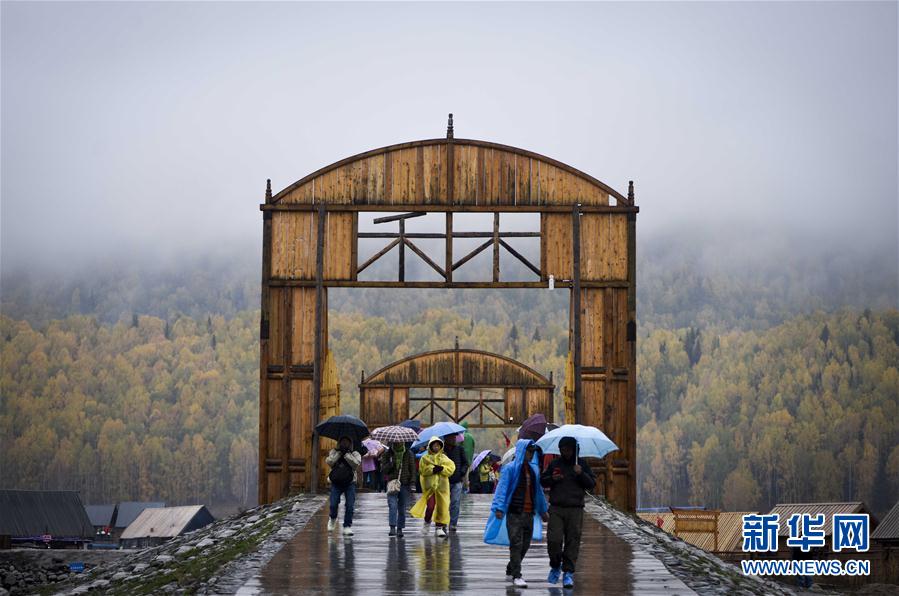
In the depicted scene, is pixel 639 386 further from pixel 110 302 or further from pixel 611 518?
pixel 611 518

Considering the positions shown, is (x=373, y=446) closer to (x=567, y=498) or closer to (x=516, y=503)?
(x=516, y=503)

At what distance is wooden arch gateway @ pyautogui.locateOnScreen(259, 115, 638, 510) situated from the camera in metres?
30.8

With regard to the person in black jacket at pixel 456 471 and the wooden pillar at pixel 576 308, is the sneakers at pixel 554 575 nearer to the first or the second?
the person in black jacket at pixel 456 471

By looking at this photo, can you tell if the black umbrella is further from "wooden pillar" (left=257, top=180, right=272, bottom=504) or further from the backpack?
"wooden pillar" (left=257, top=180, right=272, bottom=504)

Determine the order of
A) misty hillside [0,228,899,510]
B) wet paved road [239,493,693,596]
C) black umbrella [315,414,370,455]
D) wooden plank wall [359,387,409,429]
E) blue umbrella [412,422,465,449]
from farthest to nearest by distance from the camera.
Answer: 1. misty hillside [0,228,899,510]
2. wooden plank wall [359,387,409,429]
3. black umbrella [315,414,370,455]
4. blue umbrella [412,422,465,449]
5. wet paved road [239,493,693,596]

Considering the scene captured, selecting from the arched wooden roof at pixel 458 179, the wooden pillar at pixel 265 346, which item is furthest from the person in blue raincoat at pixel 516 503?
the arched wooden roof at pixel 458 179

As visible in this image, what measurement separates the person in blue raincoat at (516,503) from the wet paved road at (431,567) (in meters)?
0.48

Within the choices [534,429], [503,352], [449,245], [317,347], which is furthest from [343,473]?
[503,352]

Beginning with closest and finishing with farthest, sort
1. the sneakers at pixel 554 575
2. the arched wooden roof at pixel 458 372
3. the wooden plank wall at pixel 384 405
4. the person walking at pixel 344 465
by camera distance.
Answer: the sneakers at pixel 554 575 < the person walking at pixel 344 465 < the wooden plank wall at pixel 384 405 < the arched wooden roof at pixel 458 372

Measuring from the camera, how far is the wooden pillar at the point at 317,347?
3039 centimetres

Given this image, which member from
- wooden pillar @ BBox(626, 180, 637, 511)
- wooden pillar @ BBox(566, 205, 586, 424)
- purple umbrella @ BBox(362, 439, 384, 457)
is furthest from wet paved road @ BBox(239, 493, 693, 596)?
wooden pillar @ BBox(566, 205, 586, 424)

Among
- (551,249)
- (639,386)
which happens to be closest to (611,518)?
(551,249)

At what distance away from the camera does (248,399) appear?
136000 millimetres

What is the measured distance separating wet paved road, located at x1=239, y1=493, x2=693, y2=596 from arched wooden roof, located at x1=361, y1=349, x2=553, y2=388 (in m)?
24.7
